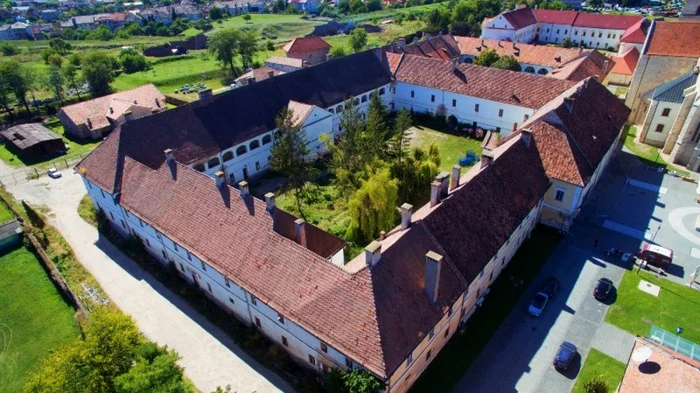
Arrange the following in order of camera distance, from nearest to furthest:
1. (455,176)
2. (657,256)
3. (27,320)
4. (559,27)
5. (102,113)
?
(455,176) < (27,320) < (657,256) < (102,113) < (559,27)

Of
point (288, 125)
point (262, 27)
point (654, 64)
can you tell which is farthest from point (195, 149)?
point (262, 27)

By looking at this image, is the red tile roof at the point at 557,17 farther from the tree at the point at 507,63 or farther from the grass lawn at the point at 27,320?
the grass lawn at the point at 27,320

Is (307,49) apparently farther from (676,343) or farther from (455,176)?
(676,343)

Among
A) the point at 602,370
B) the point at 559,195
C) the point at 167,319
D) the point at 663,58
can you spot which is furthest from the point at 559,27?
the point at 167,319

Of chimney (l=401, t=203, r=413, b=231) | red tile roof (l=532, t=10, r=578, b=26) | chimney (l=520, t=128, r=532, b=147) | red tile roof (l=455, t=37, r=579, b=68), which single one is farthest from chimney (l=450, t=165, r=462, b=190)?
red tile roof (l=532, t=10, r=578, b=26)

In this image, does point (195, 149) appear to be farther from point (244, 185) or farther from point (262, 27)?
point (262, 27)

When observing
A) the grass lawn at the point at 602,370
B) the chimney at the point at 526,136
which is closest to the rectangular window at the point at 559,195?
the chimney at the point at 526,136
